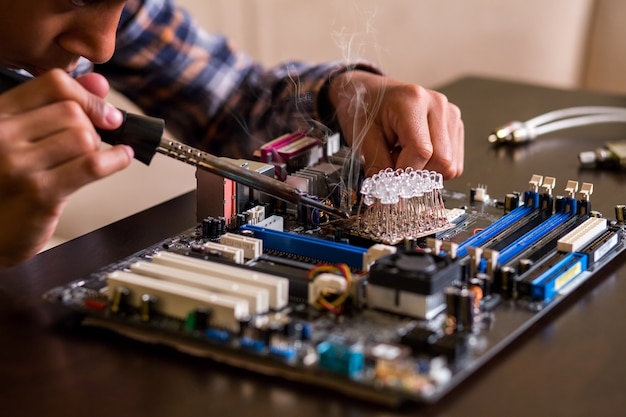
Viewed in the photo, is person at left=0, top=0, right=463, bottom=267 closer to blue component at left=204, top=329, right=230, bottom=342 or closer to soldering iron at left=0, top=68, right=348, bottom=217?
soldering iron at left=0, top=68, right=348, bottom=217

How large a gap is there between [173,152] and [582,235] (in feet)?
1.72

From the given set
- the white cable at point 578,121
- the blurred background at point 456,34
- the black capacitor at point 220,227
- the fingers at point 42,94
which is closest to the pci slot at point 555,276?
the black capacitor at point 220,227

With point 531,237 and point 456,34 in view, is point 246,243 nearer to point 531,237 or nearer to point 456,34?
point 531,237

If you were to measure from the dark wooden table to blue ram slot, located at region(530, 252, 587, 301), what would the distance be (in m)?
0.02

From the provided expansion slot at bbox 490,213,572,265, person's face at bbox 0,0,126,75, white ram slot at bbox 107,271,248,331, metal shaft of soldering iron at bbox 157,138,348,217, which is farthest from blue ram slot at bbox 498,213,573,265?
person's face at bbox 0,0,126,75

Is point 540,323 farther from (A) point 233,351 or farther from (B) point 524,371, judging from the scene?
(A) point 233,351

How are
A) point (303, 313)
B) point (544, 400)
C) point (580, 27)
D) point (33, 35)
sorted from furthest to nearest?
point (580, 27) < point (33, 35) < point (303, 313) < point (544, 400)

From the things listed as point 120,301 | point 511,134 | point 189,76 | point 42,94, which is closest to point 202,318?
point 120,301

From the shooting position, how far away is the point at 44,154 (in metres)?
0.96

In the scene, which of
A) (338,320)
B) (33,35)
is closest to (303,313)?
(338,320)

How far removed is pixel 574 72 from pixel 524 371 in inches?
99.1

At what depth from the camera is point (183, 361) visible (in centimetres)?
88

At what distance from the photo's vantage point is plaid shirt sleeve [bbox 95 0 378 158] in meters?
1.84

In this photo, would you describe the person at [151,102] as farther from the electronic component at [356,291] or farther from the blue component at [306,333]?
the blue component at [306,333]
